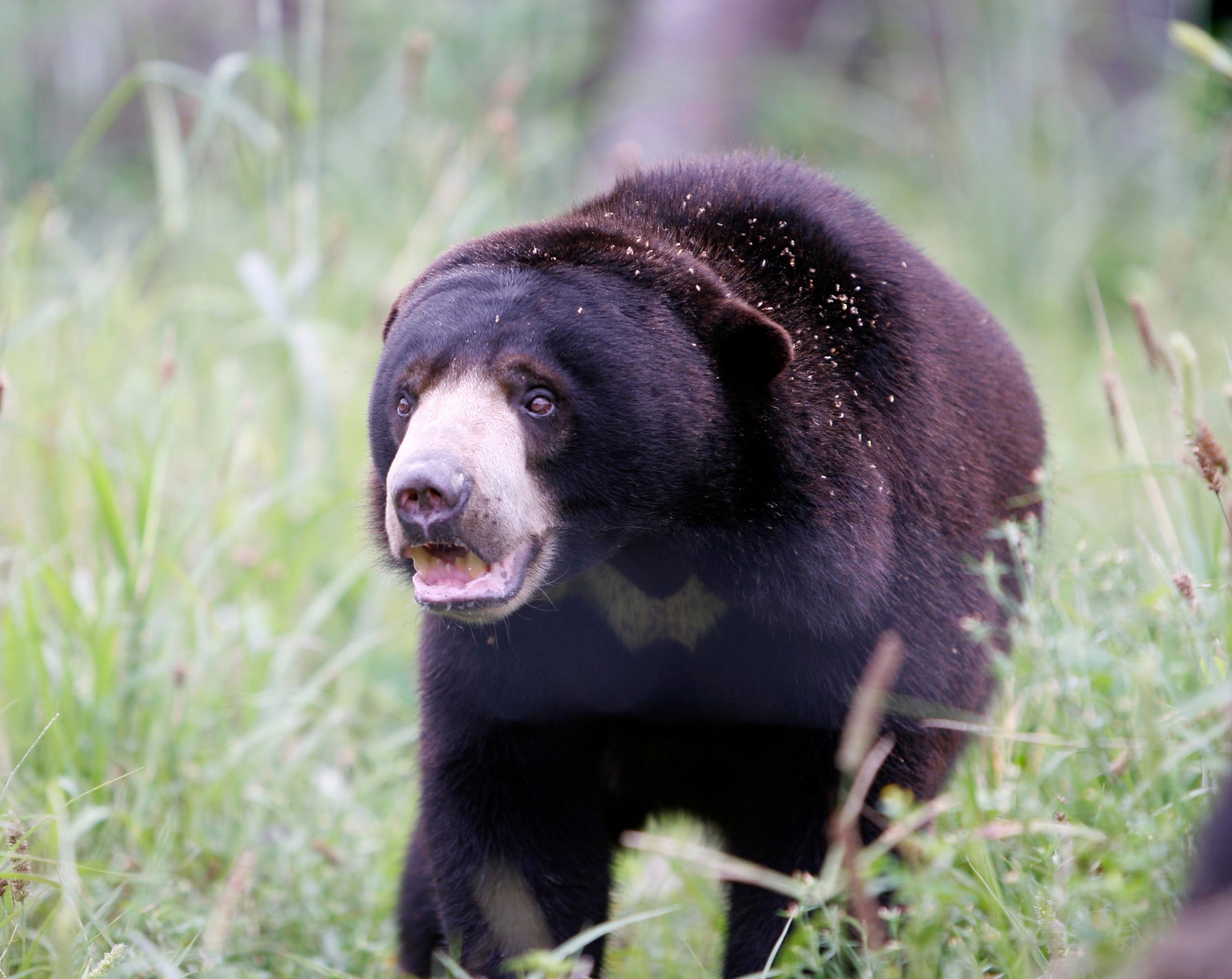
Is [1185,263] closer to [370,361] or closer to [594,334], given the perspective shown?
[370,361]

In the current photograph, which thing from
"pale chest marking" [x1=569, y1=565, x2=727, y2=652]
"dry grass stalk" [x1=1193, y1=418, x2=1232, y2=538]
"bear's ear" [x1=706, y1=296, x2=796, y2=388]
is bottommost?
"pale chest marking" [x1=569, y1=565, x2=727, y2=652]

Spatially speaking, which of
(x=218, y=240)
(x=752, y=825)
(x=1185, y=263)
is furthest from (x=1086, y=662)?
(x=218, y=240)

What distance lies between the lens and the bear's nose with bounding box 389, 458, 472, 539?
2.36 m

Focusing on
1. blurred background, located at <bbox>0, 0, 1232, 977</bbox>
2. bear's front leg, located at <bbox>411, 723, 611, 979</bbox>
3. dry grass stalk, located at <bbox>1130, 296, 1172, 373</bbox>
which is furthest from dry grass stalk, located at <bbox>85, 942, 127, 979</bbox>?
dry grass stalk, located at <bbox>1130, 296, 1172, 373</bbox>

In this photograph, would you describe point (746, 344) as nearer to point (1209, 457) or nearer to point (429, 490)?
point (429, 490)

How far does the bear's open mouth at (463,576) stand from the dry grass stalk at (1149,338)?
1402 millimetres

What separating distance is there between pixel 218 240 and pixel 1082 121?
5225 millimetres

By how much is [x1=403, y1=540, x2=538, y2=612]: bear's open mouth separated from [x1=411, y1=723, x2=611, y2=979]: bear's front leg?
43 cm

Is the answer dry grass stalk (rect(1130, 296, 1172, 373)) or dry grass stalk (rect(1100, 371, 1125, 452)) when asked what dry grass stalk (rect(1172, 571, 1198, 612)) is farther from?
dry grass stalk (rect(1130, 296, 1172, 373))

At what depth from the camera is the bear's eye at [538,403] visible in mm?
2590

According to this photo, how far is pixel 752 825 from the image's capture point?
2814 millimetres

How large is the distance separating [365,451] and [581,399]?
271cm

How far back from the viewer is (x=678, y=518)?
2682 millimetres

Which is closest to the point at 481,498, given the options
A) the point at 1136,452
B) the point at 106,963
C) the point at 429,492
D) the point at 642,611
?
the point at 429,492
